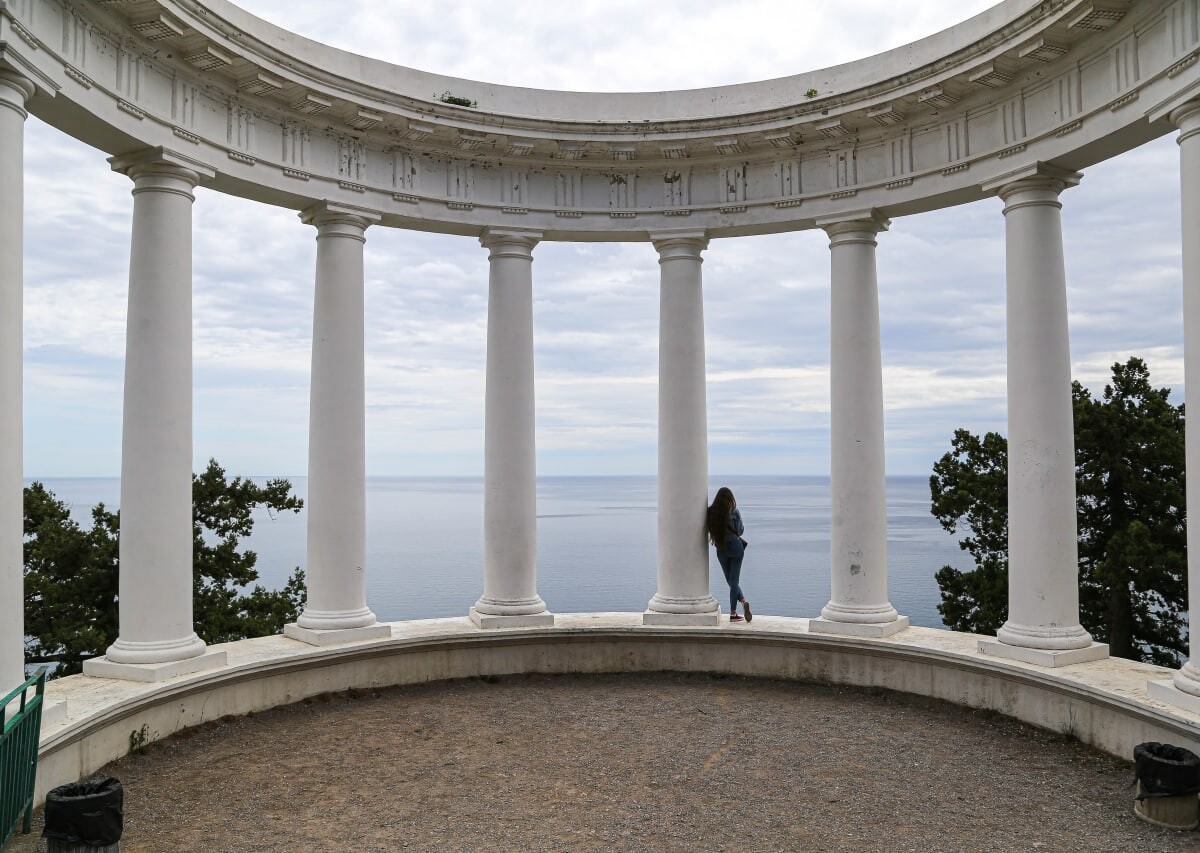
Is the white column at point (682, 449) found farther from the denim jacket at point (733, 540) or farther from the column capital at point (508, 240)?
the column capital at point (508, 240)

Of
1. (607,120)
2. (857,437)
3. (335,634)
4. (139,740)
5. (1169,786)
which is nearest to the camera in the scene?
(1169,786)

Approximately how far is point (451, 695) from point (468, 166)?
3488cm

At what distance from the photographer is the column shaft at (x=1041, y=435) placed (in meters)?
49.9

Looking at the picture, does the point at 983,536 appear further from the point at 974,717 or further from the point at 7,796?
the point at 7,796

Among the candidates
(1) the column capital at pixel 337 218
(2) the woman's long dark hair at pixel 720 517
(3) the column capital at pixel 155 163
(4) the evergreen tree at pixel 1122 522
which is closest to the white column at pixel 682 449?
(2) the woman's long dark hair at pixel 720 517

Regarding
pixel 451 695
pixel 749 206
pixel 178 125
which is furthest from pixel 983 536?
pixel 178 125

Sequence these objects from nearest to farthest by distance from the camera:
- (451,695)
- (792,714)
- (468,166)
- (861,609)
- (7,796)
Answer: (7,796) < (792,714) < (451,695) < (861,609) < (468,166)

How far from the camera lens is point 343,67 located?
57.0 metres

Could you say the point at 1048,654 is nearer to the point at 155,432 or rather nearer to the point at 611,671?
the point at 611,671

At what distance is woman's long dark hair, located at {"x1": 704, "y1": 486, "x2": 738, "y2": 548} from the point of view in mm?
Answer: 62688

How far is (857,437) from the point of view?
59469mm

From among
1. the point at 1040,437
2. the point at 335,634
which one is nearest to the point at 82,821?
the point at 335,634

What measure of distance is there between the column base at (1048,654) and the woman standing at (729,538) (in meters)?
16.6

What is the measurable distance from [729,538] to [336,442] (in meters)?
26.8
